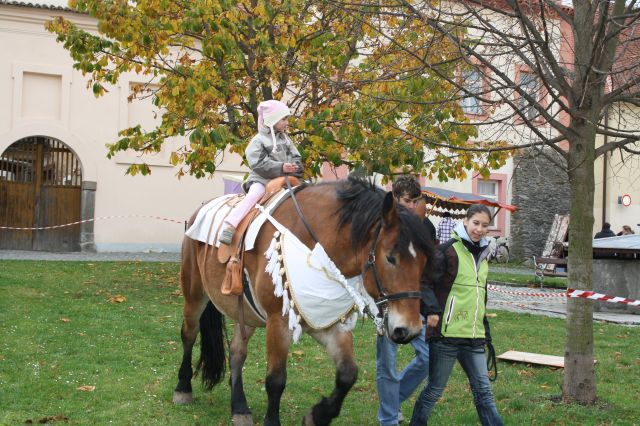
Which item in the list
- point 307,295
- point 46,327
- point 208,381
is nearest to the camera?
point 307,295

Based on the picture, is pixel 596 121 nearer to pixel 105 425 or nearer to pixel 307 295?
pixel 307 295

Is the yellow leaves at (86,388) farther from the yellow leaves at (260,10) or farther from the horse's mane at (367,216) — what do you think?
the yellow leaves at (260,10)

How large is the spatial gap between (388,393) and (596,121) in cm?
296

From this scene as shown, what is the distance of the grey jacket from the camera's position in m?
6.20

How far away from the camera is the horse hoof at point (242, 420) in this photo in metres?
6.04

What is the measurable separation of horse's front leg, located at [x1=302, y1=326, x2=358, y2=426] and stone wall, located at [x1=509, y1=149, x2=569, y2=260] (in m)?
24.6

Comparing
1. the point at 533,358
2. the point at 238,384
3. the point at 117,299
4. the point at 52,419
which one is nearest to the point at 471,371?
the point at 238,384

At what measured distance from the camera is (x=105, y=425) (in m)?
5.96

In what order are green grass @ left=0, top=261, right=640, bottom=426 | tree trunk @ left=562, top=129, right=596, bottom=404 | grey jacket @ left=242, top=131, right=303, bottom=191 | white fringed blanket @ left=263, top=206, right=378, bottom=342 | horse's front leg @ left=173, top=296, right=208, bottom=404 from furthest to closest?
horse's front leg @ left=173, top=296, right=208, bottom=404, tree trunk @ left=562, top=129, right=596, bottom=404, green grass @ left=0, top=261, right=640, bottom=426, grey jacket @ left=242, top=131, right=303, bottom=191, white fringed blanket @ left=263, top=206, right=378, bottom=342

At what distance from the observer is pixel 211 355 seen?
7133mm

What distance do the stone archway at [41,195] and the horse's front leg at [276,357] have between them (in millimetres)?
19213

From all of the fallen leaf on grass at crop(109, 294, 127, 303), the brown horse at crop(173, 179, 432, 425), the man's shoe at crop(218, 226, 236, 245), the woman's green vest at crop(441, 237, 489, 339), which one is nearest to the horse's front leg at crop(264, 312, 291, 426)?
the brown horse at crop(173, 179, 432, 425)

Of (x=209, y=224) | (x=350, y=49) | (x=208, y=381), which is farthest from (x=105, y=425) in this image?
(x=350, y=49)

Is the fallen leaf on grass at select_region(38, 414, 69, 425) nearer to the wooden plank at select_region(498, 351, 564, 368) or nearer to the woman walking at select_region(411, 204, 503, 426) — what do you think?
the woman walking at select_region(411, 204, 503, 426)
